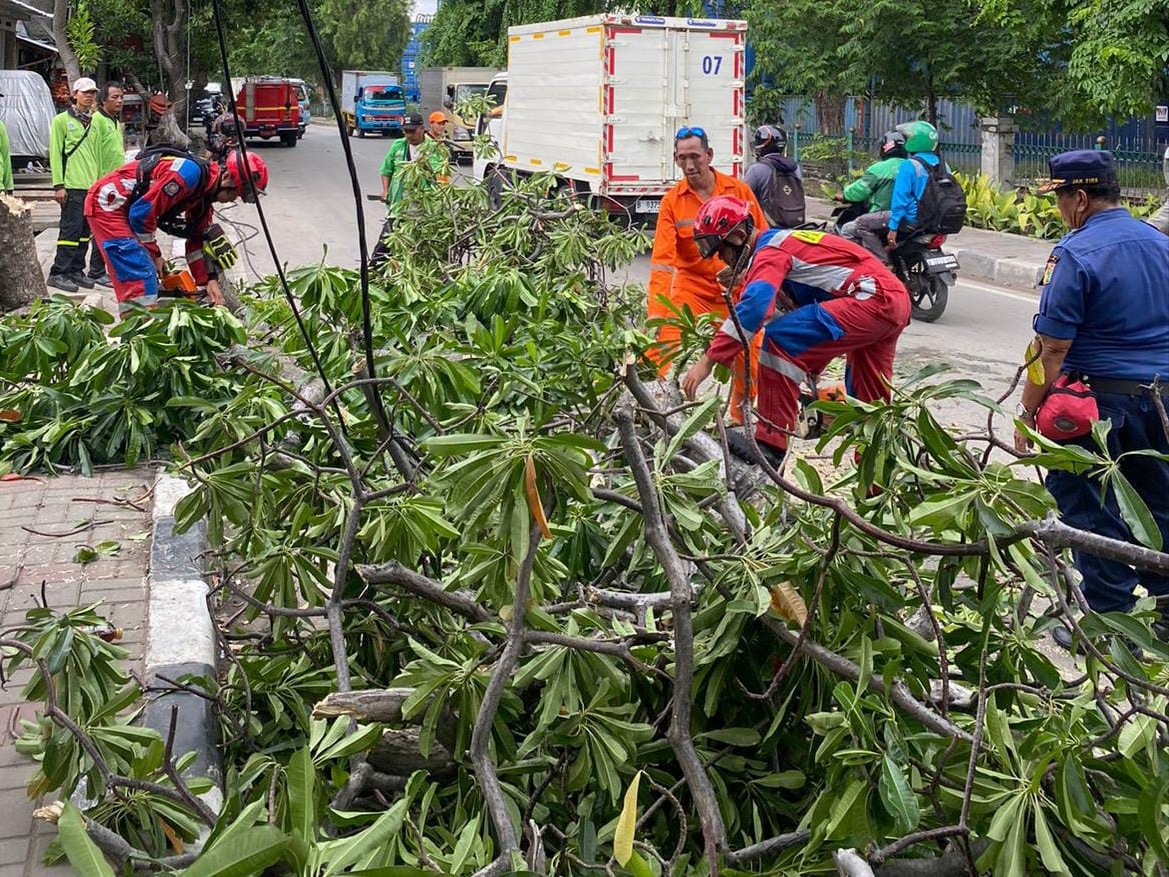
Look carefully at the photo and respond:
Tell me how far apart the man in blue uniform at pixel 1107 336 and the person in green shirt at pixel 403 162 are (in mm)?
4791

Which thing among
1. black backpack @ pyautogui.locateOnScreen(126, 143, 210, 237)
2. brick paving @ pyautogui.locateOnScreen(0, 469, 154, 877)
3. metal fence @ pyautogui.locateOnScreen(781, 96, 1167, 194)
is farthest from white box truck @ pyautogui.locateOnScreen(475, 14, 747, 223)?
brick paving @ pyautogui.locateOnScreen(0, 469, 154, 877)

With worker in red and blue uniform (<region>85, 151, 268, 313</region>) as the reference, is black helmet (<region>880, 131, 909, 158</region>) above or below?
above

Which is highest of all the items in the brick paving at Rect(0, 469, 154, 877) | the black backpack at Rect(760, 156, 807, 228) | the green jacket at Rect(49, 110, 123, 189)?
the green jacket at Rect(49, 110, 123, 189)

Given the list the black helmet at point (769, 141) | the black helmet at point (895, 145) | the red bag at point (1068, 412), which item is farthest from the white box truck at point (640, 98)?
the red bag at point (1068, 412)

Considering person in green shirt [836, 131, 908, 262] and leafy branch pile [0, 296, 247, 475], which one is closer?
leafy branch pile [0, 296, 247, 475]

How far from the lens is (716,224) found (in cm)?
538

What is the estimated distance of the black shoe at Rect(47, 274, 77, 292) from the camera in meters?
12.3

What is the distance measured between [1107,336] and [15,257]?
886cm

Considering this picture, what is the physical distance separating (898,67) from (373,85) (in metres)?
37.8

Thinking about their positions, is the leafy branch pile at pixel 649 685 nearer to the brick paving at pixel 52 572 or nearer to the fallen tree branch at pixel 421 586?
the fallen tree branch at pixel 421 586

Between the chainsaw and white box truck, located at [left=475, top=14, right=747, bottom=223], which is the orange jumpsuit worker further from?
white box truck, located at [left=475, top=14, right=747, bottom=223]

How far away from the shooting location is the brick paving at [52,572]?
10.6 feet

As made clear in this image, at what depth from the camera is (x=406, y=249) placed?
8.76m

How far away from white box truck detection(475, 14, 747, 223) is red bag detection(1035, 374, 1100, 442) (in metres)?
11.2
